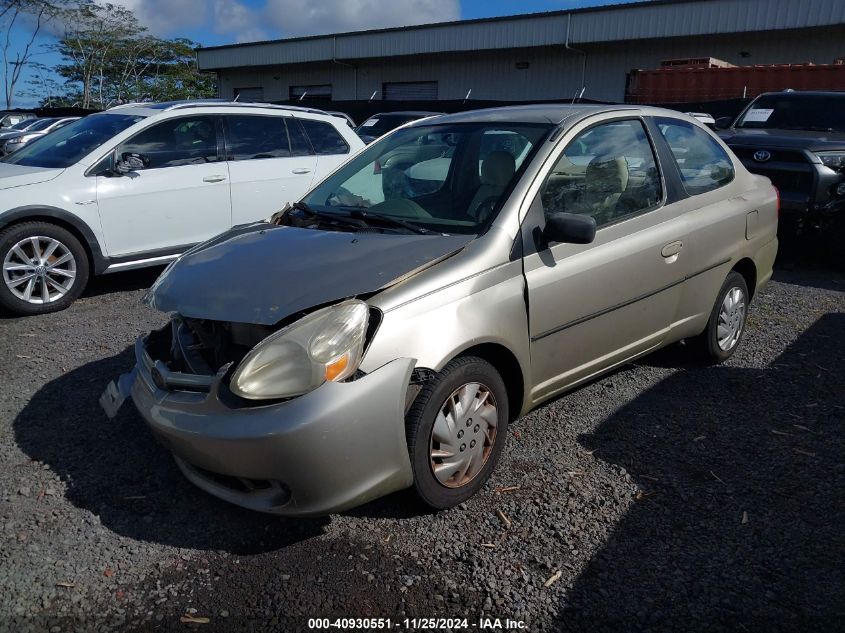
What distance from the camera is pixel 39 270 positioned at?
5996mm

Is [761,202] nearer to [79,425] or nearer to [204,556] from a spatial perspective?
[204,556]

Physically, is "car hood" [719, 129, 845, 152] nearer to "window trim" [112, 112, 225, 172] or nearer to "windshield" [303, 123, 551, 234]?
"windshield" [303, 123, 551, 234]

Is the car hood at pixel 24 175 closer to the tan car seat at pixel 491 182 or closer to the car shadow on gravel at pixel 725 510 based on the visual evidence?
the tan car seat at pixel 491 182

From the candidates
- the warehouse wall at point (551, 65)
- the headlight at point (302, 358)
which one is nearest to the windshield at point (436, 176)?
the headlight at point (302, 358)

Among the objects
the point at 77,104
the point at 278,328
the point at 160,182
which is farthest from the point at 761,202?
the point at 77,104

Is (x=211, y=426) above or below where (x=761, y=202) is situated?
below

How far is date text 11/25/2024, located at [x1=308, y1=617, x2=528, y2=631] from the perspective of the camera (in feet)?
8.15

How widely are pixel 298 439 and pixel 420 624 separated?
76 cm

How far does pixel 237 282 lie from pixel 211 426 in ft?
2.14

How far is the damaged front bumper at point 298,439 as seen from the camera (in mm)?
2570

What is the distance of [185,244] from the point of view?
6676 mm

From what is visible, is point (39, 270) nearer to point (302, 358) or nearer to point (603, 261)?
point (302, 358)

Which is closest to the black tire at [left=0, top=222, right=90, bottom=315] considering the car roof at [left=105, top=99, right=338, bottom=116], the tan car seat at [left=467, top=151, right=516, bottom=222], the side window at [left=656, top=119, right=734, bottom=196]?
the car roof at [left=105, top=99, right=338, bottom=116]

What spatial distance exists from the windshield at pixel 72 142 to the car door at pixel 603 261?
14.9ft
